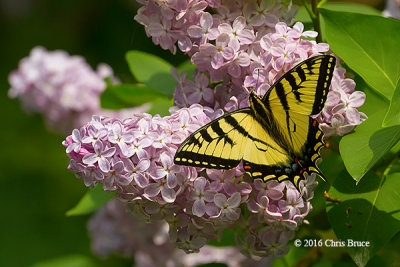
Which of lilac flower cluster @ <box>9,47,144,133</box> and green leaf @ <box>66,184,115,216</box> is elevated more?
green leaf @ <box>66,184,115,216</box>

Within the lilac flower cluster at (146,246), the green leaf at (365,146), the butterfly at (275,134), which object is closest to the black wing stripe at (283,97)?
the butterfly at (275,134)

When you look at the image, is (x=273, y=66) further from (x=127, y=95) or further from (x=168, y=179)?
(x=127, y=95)

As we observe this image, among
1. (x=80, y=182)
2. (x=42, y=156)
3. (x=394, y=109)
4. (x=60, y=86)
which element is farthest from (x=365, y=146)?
(x=42, y=156)

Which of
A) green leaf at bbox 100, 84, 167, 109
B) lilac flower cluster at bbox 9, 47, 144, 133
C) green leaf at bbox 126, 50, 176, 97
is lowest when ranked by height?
lilac flower cluster at bbox 9, 47, 144, 133

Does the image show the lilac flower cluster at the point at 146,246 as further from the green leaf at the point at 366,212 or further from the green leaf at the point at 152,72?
the green leaf at the point at 366,212

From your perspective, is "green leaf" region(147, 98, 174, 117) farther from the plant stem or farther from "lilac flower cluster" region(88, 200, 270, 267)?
"lilac flower cluster" region(88, 200, 270, 267)

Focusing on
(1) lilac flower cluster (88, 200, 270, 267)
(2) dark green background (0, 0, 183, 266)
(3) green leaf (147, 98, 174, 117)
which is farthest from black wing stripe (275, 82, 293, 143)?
(2) dark green background (0, 0, 183, 266)

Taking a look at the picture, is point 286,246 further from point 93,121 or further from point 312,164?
point 93,121
